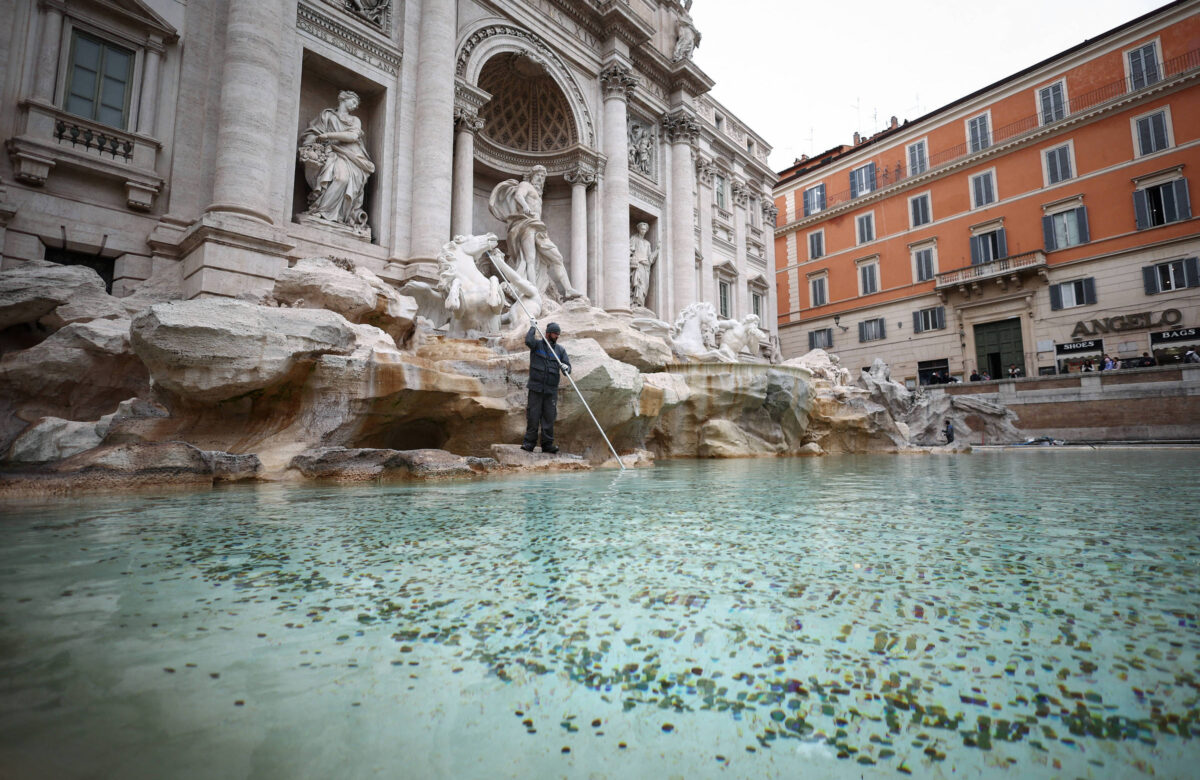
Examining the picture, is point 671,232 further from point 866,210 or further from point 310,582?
point 310,582

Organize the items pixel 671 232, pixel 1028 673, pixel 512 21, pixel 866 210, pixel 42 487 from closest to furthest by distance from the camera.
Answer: pixel 1028 673 → pixel 42 487 → pixel 512 21 → pixel 671 232 → pixel 866 210

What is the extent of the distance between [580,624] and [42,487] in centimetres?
344

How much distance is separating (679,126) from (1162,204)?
1587 centimetres

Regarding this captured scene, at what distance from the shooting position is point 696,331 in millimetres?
9766

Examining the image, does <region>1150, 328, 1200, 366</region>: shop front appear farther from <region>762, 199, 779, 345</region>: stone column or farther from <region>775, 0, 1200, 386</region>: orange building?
<region>762, 199, 779, 345</region>: stone column

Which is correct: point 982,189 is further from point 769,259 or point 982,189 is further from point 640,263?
point 640,263

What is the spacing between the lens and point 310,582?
4.41 ft

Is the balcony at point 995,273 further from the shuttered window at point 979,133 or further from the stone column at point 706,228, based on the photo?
the stone column at point 706,228

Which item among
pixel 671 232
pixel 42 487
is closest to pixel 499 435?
pixel 42 487

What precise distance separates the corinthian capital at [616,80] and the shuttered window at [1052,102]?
53.7ft

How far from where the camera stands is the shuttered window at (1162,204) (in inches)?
703

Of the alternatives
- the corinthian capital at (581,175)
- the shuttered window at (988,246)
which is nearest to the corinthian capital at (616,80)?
the corinthian capital at (581,175)

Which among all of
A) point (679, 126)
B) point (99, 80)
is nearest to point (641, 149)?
point (679, 126)

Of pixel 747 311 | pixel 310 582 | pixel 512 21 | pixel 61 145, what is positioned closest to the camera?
pixel 310 582
